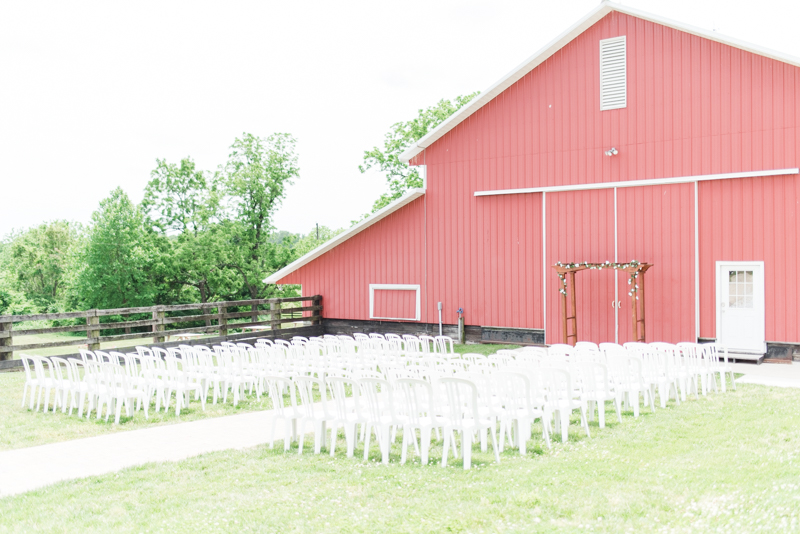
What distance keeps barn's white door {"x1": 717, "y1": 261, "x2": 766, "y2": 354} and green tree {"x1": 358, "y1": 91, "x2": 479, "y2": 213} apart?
68.2ft

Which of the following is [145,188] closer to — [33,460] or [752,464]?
[33,460]

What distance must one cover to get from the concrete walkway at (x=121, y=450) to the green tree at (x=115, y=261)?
80.9ft

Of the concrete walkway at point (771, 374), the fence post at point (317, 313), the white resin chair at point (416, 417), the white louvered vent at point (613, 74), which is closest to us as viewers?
the white resin chair at point (416, 417)

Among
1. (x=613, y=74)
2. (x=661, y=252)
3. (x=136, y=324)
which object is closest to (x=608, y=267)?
(x=661, y=252)

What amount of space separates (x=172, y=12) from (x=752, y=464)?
2553 cm

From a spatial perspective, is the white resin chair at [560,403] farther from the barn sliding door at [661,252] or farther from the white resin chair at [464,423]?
the barn sliding door at [661,252]

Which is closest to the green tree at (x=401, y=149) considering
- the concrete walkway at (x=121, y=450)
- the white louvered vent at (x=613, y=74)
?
the white louvered vent at (x=613, y=74)

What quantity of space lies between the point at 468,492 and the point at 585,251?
11.9 m

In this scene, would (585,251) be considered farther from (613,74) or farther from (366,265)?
(366,265)

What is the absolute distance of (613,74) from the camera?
16250 mm

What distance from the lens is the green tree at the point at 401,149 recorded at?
34438 millimetres

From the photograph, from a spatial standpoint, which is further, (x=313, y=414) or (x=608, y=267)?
(x=608, y=267)

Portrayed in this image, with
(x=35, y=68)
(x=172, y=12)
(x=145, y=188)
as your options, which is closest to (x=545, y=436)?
(x=172, y=12)

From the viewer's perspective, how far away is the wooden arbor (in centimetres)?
1501
